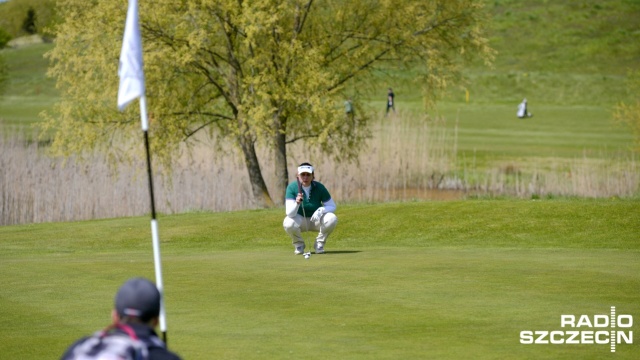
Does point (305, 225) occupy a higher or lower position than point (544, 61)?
lower

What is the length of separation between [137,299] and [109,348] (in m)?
0.42

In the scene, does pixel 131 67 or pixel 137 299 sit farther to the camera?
pixel 131 67

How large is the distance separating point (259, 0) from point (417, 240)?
9.62m

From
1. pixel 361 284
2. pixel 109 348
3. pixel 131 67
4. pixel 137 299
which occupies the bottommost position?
pixel 361 284

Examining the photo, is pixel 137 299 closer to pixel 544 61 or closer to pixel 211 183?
pixel 211 183

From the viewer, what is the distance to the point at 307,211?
1738cm

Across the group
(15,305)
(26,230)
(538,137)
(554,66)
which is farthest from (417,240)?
(554,66)

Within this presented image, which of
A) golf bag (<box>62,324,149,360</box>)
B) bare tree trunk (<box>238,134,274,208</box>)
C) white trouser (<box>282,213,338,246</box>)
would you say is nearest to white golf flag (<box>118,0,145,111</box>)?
golf bag (<box>62,324,149,360</box>)

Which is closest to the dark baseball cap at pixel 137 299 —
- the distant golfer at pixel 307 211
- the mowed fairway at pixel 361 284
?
the mowed fairway at pixel 361 284

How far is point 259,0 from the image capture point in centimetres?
2861

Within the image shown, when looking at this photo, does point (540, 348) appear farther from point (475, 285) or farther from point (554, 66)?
point (554, 66)

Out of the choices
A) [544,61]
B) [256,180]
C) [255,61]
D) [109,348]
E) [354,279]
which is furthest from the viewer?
[544,61]

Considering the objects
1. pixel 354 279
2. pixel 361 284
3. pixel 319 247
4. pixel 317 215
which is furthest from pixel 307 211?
pixel 361 284

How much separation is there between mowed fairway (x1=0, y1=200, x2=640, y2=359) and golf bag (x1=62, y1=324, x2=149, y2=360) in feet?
11.8
